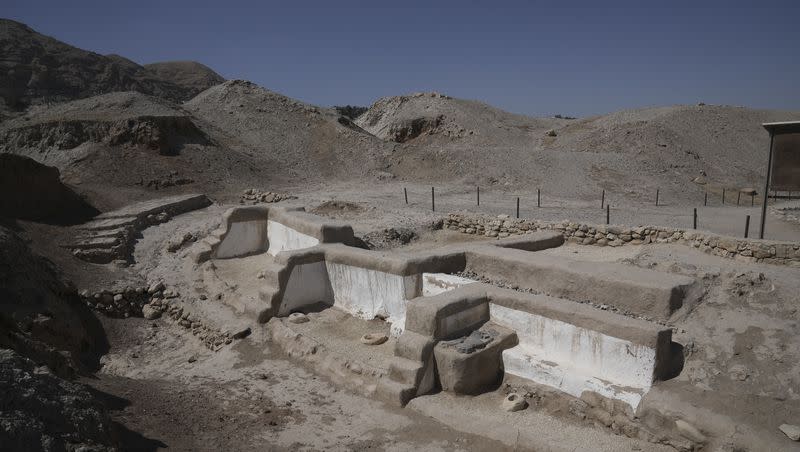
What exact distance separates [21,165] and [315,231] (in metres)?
8.06

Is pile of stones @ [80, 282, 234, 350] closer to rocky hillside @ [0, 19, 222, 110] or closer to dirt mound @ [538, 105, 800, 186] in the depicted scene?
dirt mound @ [538, 105, 800, 186]

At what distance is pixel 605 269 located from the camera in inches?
278

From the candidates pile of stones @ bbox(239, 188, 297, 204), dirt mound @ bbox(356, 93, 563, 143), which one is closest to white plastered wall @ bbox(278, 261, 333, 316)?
pile of stones @ bbox(239, 188, 297, 204)

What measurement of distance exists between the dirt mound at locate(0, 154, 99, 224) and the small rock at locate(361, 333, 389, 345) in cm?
894

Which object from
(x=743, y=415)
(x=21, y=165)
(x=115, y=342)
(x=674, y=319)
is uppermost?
(x=21, y=165)

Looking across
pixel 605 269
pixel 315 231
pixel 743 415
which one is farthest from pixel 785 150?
pixel 315 231

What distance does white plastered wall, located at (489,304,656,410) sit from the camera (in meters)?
5.55

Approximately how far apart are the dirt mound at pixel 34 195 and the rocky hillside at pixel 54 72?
94.2 ft

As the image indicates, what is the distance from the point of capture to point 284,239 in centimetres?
1120

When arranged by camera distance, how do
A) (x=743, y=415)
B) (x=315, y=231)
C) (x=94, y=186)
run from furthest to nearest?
(x=94, y=186)
(x=315, y=231)
(x=743, y=415)

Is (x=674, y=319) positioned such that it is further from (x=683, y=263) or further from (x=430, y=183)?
(x=430, y=183)

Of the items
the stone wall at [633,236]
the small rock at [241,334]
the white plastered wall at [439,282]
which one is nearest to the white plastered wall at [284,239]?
the small rock at [241,334]

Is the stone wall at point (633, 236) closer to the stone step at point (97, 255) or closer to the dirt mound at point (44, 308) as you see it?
the stone step at point (97, 255)

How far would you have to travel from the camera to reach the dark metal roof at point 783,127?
877 centimetres
